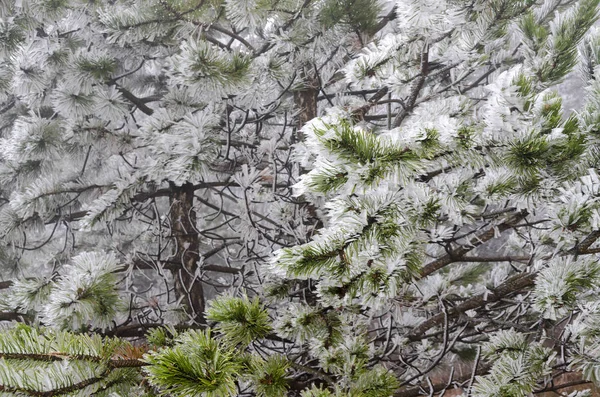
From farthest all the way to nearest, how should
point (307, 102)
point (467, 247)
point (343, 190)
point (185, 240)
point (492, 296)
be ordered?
point (185, 240)
point (307, 102)
point (467, 247)
point (492, 296)
point (343, 190)

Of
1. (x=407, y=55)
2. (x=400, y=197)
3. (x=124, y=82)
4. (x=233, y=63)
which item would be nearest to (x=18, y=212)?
(x=124, y=82)

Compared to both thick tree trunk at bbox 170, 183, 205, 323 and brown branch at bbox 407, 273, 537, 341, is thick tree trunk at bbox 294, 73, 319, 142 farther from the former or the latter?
brown branch at bbox 407, 273, 537, 341

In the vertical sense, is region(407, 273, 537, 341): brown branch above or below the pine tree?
below

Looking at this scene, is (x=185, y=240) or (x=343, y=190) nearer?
(x=343, y=190)

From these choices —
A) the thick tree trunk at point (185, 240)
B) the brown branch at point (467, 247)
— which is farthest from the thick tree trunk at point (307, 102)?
the brown branch at point (467, 247)

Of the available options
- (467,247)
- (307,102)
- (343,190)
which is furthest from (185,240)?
(343,190)

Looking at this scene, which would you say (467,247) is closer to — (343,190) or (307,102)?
(343,190)

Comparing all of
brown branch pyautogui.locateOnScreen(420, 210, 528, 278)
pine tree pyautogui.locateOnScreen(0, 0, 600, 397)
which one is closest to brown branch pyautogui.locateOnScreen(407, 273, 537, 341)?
pine tree pyautogui.locateOnScreen(0, 0, 600, 397)

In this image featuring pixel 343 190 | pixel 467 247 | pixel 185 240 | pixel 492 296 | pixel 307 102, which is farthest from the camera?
pixel 185 240

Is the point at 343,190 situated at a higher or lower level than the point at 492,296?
higher

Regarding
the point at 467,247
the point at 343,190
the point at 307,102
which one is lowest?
the point at 467,247

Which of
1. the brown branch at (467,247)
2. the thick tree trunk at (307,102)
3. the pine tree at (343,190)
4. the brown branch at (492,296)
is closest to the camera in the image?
the pine tree at (343,190)

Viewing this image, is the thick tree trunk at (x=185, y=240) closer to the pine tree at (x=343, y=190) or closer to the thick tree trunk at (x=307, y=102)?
the pine tree at (x=343, y=190)

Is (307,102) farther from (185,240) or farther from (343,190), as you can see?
(343,190)
